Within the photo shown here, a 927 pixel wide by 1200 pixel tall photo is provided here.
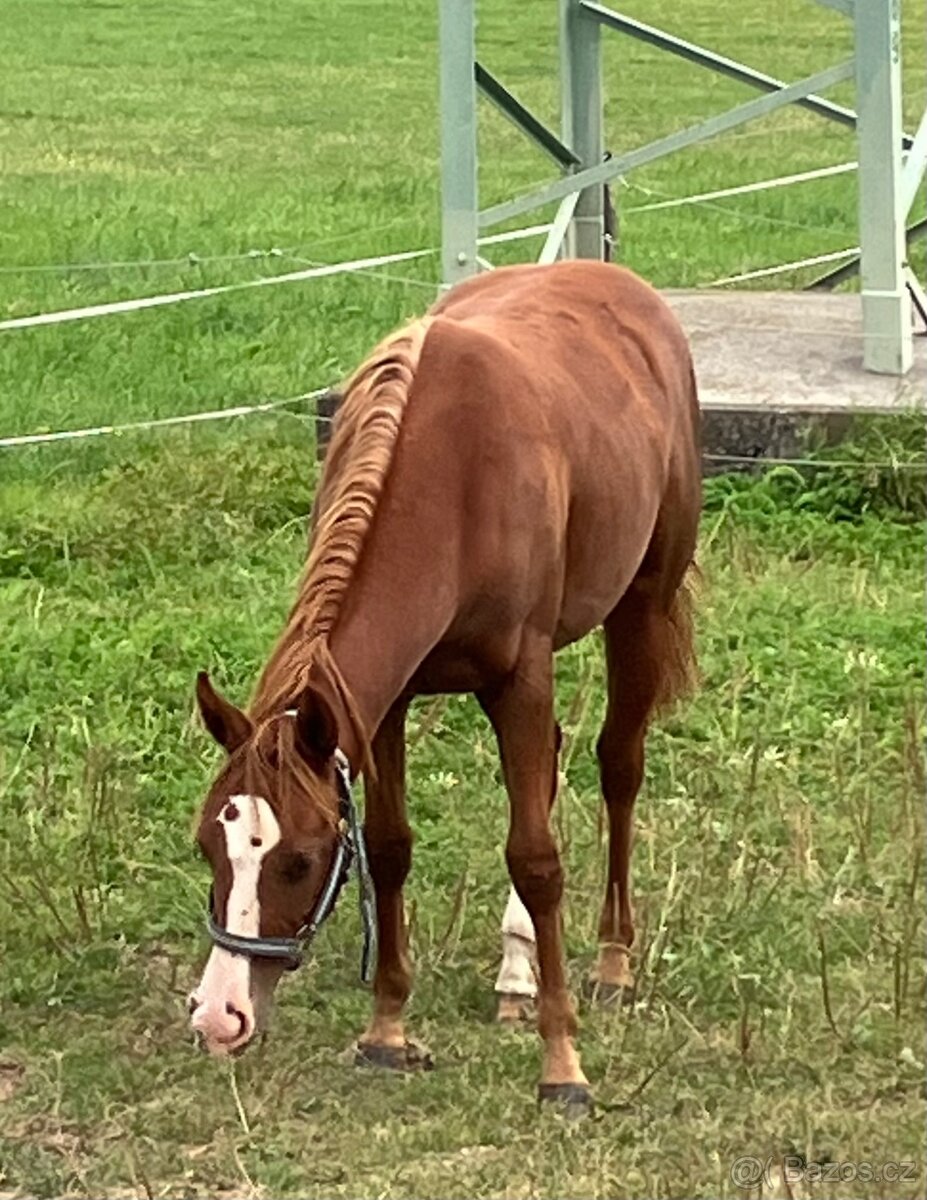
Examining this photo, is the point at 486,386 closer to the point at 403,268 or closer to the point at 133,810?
the point at 133,810

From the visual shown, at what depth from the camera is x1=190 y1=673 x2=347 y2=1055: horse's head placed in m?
3.71

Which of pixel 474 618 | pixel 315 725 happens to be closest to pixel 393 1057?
pixel 474 618

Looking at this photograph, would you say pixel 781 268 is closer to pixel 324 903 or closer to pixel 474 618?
pixel 474 618

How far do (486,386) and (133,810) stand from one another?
5.87ft

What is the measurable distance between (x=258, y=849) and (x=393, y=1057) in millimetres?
944

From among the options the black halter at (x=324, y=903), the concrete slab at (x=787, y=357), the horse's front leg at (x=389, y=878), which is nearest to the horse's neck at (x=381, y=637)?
the black halter at (x=324, y=903)

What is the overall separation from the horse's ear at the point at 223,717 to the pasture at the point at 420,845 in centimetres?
80

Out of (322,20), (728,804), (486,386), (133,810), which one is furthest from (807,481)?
(322,20)

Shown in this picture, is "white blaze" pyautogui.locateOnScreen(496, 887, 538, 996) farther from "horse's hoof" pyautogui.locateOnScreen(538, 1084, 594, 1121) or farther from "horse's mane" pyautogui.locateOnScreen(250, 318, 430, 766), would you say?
"horse's mane" pyautogui.locateOnScreen(250, 318, 430, 766)

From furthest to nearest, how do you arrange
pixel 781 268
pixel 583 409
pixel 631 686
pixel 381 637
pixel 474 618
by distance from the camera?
pixel 781 268
pixel 631 686
pixel 583 409
pixel 474 618
pixel 381 637

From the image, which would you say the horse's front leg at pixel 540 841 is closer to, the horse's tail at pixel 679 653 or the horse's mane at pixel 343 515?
the horse's mane at pixel 343 515

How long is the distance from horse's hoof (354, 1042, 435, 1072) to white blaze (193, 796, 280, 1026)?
0.84m

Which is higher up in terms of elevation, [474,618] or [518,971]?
[474,618]

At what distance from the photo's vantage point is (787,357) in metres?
8.97
